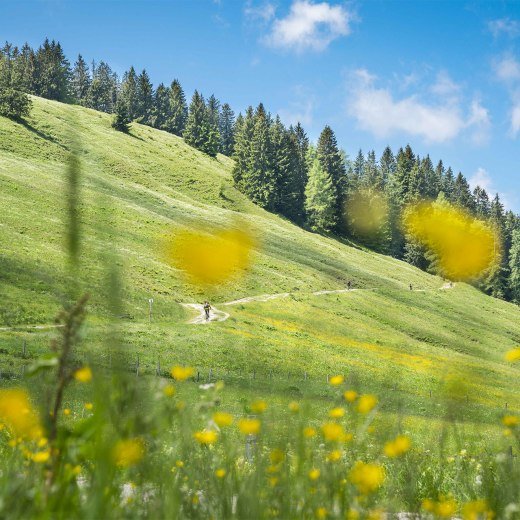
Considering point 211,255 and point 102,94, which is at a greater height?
point 102,94

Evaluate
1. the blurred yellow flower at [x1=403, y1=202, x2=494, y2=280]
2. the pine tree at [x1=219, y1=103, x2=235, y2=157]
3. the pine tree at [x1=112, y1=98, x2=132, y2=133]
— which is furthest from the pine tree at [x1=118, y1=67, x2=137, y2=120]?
the blurred yellow flower at [x1=403, y1=202, x2=494, y2=280]

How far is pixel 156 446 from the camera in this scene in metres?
1.83

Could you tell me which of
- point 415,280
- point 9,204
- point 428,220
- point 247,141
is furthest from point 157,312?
point 247,141

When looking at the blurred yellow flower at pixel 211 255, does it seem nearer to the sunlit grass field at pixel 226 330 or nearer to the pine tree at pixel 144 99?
the sunlit grass field at pixel 226 330

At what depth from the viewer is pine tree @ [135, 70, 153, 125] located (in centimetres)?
13638

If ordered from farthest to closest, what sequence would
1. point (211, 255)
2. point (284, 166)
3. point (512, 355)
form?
point (284, 166)
point (211, 255)
point (512, 355)

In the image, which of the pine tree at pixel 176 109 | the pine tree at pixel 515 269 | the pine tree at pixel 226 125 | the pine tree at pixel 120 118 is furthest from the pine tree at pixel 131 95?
the pine tree at pixel 515 269

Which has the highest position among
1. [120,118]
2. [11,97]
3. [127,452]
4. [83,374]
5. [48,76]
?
[48,76]

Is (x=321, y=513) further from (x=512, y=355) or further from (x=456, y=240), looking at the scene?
(x=456, y=240)

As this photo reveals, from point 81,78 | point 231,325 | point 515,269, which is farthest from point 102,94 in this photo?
point 231,325

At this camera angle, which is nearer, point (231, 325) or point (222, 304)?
point (231, 325)

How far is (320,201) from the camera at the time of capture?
328ft

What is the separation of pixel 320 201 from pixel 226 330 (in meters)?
67.3

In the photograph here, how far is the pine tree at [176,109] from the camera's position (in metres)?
143
